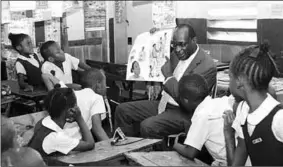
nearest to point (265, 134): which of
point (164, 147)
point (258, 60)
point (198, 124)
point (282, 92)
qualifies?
point (258, 60)

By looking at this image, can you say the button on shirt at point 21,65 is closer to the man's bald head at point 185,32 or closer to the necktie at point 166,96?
the necktie at point 166,96

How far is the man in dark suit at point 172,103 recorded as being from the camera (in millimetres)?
3184

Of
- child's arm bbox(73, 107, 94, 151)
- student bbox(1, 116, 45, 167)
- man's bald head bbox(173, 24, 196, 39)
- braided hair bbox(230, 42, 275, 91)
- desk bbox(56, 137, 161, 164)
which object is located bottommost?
desk bbox(56, 137, 161, 164)

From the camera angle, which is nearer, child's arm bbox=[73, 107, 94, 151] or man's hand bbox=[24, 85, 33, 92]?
child's arm bbox=[73, 107, 94, 151]

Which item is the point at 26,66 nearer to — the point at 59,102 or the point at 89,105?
the point at 89,105

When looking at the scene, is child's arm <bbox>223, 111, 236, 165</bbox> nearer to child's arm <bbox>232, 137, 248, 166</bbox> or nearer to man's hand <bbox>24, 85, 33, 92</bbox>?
child's arm <bbox>232, 137, 248, 166</bbox>

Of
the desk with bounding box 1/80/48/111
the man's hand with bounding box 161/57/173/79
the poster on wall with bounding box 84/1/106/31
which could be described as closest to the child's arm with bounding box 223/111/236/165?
the man's hand with bounding box 161/57/173/79

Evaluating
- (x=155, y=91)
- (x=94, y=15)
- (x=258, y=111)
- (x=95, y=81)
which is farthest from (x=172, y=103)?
(x=94, y=15)

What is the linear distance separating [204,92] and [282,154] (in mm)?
1033

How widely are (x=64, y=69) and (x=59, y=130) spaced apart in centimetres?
180

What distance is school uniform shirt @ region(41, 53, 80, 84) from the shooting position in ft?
13.3

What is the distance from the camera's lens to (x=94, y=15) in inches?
229

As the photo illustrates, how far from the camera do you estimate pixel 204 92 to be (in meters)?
2.69

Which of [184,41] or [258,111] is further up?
[184,41]
